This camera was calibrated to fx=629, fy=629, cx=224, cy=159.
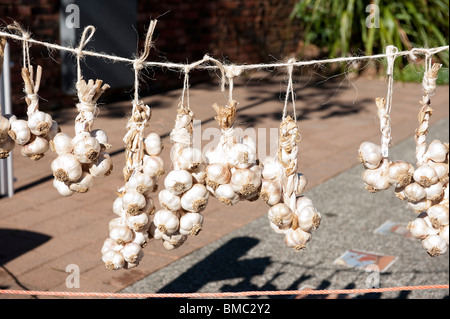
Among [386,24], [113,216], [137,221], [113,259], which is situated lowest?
[113,216]

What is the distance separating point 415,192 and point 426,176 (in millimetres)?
56

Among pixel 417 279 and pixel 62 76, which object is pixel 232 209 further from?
pixel 62 76

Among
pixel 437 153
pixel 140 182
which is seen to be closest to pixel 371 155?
pixel 437 153

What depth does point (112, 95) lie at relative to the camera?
8.55m

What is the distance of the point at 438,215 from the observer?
5.83ft

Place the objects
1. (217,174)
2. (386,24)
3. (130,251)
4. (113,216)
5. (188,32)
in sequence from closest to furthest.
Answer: (217,174), (130,251), (113,216), (188,32), (386,24)

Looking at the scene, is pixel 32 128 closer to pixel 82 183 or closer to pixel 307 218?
pixel 82 183

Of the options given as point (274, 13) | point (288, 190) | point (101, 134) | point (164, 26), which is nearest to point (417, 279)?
point (288, 190)

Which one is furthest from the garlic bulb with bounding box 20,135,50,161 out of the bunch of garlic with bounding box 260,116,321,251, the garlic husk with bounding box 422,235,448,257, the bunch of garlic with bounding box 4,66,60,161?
the garlic husk with bounding box 422,235,448,257

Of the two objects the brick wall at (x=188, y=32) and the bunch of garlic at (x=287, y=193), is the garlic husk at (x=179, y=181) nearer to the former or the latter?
the bunch of garlic at (x=287, y=193)

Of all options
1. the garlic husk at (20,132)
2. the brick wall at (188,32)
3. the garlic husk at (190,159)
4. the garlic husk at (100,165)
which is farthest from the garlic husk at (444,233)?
the brick wall at (188,32)

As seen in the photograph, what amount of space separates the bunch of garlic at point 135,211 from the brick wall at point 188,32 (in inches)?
218

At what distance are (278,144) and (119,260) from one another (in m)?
0.55

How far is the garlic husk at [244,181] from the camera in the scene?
5.37 feet
